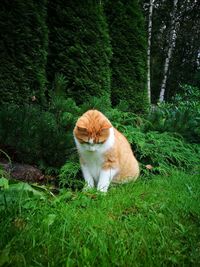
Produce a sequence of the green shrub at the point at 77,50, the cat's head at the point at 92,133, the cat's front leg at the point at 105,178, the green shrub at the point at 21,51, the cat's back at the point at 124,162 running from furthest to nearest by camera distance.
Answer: the green shrub at the point at 77,50
the green shrub at the point at 21,51
the cat's back at the point at 124,162
the cat's front leg at the point at 105,178
the cat's head at the point at 92,133

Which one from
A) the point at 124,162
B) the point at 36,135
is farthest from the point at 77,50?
the point at 124,162

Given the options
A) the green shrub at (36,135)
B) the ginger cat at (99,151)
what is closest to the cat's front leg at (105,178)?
the ginger cat at (99,151)

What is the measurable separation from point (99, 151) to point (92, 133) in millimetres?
233

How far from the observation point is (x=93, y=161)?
A: 189 inches

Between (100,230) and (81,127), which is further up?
(81,127)

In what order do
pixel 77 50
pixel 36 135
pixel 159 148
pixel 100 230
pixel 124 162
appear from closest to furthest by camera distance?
pixel 100 230 < pixel 124 162 < pixel 36 135 < pixel 159 148 < pixel 77 50

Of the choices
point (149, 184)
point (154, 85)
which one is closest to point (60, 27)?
point (149, 184)

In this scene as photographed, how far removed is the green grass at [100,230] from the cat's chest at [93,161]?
64cm

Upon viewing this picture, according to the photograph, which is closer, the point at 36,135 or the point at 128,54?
the point at 36,135

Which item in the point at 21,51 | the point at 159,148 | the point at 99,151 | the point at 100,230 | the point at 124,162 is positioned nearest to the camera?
the point at 100,230

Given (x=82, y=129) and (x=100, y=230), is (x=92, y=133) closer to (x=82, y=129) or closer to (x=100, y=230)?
(x=82, y=129)

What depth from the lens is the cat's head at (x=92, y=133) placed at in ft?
15.0

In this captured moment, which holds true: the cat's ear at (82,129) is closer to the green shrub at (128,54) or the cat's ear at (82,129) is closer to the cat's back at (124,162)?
the cat's back at (124,162)

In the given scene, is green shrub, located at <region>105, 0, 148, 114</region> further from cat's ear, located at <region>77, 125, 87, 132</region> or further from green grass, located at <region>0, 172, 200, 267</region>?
green grass, located at <region>0, 172, 200, 267</region>
